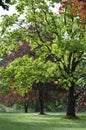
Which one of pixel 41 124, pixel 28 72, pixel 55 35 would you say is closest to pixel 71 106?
pixel 28 72

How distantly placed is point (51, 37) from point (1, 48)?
6485mm

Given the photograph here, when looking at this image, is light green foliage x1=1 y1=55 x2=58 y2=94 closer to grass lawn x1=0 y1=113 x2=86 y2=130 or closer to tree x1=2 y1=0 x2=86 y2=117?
tree x1=2 y1=0 x2=86 y2=117

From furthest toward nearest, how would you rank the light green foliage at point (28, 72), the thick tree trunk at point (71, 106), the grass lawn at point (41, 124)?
the thick tree trunk at point (71, 106)
the light green foliage at point (28, 72)
the grass lawn at point (41, 124)

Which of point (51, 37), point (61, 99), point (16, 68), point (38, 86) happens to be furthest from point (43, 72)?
point (61, 99)

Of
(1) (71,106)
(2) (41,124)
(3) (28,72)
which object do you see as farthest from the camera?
(1) (71,106)

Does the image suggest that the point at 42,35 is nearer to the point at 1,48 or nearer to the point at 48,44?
the point at 48,44

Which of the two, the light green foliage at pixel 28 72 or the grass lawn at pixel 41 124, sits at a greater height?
the light green foliage at pixel 28 72

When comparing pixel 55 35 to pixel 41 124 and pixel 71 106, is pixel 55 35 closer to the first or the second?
pixel 71 106

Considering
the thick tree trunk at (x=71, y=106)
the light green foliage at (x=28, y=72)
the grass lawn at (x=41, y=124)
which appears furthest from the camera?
the thick tree trunk at (x=71, y=106)

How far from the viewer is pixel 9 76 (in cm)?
4272

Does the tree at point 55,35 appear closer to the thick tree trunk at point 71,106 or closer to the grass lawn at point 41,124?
the thick tree trunk at point 71,106

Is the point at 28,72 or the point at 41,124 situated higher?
the point at 28,72

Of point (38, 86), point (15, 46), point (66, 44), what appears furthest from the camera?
point (38, 86)

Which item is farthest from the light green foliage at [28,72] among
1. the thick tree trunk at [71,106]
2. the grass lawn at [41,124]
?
the grass lawn at [41,124]
